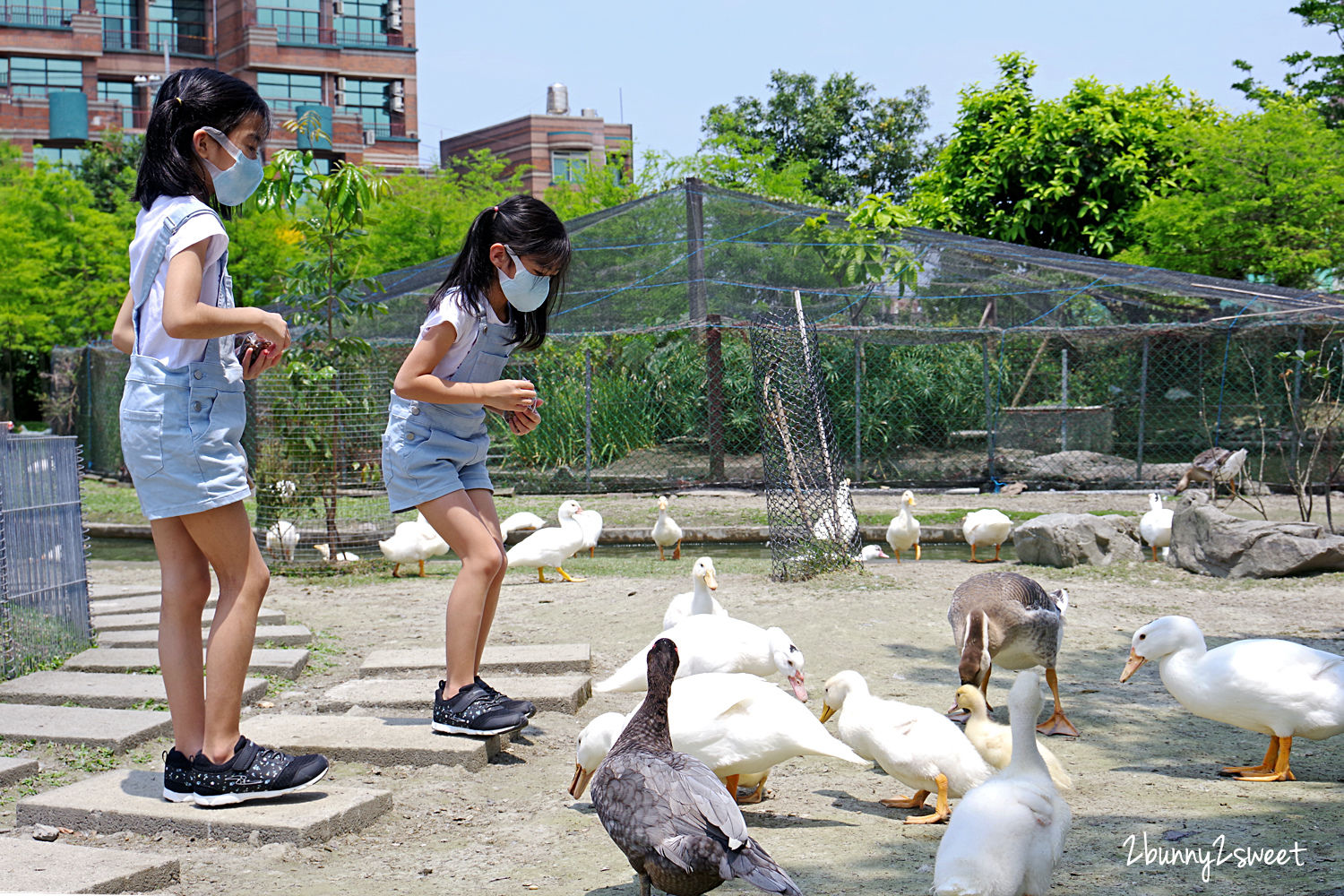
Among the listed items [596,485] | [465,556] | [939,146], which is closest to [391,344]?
[596,485]

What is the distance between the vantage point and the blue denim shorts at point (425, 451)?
409cm

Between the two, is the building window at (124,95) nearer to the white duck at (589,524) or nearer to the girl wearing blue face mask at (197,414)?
the white duck at (589,524)

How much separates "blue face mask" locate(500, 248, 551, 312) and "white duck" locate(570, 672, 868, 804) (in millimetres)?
1596

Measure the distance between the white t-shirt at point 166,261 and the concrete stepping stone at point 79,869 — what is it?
141 cm

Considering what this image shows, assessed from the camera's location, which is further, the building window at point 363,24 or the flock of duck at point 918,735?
the building window at point 363,24

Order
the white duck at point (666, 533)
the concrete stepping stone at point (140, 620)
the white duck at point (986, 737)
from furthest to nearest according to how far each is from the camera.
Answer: the white duck at point (666, 533) → the concrete stepping stone at point (140, 620) → the white duck at point (986, 737)

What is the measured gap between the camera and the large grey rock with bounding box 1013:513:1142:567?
30.2 ft

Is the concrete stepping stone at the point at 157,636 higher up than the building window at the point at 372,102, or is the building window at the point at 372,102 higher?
the building window at the point at 372,102

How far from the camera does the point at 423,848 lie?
338 cm

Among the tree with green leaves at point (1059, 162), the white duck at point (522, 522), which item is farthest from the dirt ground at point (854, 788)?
the tree with green leaves at point (1059, 162)

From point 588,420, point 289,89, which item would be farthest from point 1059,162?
point 289,89

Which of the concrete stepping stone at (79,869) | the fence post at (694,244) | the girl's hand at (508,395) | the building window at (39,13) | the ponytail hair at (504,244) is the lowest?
the concrete stepping stone at (79,869)

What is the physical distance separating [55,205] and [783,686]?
25310mm

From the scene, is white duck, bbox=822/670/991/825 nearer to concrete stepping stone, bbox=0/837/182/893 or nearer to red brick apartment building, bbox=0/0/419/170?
concrete stepping stone, bbox=0/837/182/893
